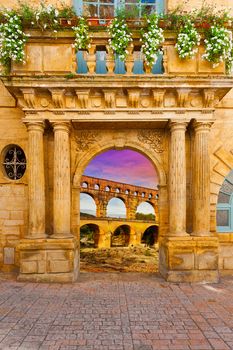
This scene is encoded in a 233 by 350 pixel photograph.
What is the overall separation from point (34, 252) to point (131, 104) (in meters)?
3.93

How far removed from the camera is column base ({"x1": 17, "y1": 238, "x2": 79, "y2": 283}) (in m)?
6.56

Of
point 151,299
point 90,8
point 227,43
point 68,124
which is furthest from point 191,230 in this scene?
point 90,8

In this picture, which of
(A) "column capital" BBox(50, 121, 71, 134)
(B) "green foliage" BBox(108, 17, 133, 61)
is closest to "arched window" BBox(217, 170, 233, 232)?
(B) "green foliage" BBox(108, 17, 133, 61)

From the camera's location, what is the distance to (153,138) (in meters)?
7.58

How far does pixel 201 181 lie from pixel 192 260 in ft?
5.78

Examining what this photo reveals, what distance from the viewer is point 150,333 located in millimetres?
3971

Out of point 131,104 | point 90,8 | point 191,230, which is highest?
point 90,8

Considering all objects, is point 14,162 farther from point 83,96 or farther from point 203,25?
point 203,25

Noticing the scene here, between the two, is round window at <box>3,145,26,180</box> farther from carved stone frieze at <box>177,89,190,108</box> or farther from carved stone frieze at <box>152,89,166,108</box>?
carved stone frieze at <box>177,89,190,108</box>

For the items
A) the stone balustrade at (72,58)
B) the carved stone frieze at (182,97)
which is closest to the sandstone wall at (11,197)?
the stone balustrade at (72,58)

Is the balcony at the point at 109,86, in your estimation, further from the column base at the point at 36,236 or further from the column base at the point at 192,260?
the column base at the point at 192,260

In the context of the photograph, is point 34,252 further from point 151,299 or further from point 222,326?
point 222,326

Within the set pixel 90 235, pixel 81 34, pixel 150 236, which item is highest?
pixel 81 34

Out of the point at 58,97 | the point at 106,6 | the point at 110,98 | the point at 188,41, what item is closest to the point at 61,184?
the point at 58,97
